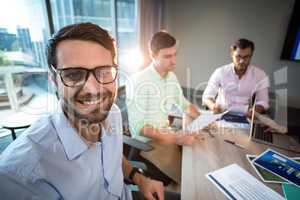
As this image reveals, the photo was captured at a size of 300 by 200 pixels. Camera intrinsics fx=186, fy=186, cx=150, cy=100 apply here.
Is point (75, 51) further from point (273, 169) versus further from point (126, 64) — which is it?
point (126, 64)

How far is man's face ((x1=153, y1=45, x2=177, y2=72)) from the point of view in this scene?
1466 mm

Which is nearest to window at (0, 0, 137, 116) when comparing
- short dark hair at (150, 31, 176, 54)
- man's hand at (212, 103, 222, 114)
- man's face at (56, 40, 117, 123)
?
short dark hair at (150, 31, 176, 54)

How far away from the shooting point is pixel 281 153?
114cm

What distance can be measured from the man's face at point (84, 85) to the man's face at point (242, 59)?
5.28ft

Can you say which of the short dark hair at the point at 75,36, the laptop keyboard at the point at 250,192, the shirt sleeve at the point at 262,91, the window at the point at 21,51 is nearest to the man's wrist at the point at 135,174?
the laptop keyboard at the point at 250,192

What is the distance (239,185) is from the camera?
87 centimetres

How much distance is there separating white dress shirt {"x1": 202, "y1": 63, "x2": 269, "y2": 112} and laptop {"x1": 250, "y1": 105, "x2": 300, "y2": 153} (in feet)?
2.06

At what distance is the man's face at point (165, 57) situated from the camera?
1466mm

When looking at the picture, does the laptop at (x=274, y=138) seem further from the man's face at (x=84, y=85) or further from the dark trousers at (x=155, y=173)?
the man's face at (x=84, y=85)

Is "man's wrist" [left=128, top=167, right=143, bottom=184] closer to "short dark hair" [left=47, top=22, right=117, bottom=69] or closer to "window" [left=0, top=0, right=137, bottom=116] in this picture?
"short dark hair" [left=47, top=22, right=117, bottom=69]

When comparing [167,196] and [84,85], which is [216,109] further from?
[84,85]

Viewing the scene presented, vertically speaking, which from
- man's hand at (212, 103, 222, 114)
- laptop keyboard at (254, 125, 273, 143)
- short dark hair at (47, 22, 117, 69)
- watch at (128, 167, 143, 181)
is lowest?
watch at (128, 167, 143, 181)

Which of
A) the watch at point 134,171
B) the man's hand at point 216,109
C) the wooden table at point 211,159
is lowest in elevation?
the watch at point 134,171

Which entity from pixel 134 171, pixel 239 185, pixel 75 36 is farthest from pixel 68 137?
pixel 239 185
